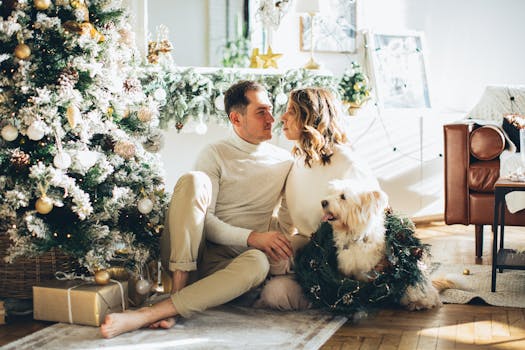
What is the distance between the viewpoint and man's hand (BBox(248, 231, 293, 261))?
8.93 feet

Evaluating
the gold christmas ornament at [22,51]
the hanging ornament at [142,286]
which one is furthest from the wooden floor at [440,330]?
the gold christmas ornament at [22,51]

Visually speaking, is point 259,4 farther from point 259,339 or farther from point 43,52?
point 259,339

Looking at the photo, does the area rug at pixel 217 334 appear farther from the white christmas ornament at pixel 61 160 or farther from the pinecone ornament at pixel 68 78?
the pinecone ornament at pixel 68 78

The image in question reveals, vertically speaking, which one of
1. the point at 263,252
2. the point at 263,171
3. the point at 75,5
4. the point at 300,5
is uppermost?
the point at 300,5

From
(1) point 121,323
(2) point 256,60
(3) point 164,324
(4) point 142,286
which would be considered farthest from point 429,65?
(1) point 121,323

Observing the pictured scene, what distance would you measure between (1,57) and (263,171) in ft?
3.56

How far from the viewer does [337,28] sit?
208 inches

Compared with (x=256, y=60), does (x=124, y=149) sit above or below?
below

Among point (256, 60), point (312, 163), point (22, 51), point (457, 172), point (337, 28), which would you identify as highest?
point (337, 28)

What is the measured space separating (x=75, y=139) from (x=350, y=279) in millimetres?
1172

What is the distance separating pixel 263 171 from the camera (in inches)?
117

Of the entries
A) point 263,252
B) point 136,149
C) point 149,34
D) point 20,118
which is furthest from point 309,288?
point 149,34

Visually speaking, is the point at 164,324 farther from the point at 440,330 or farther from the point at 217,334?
the point at 440,330

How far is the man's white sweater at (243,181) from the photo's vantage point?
2.95 m
